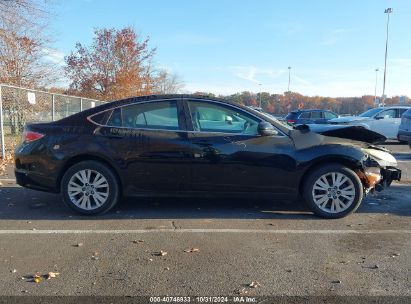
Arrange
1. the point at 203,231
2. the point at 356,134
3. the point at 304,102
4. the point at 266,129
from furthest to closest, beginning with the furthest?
the point at 304,102 < the point at 356,134 < the point at 266,129 < the point at 203,231

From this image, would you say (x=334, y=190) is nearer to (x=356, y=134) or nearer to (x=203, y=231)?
(x=356, y=134)

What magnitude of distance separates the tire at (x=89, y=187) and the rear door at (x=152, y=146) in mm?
222

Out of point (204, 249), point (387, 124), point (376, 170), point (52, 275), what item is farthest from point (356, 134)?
point (387, 124)

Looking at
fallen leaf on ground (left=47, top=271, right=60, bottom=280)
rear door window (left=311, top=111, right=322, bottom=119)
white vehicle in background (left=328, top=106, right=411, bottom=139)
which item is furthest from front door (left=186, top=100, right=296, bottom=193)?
rear door window (left=311, top=111, right=322, bottom=119)

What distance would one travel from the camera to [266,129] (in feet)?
18.4

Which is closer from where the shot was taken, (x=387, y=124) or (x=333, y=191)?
(x=333, y=191)

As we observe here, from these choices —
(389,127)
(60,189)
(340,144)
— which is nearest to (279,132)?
(340,144)

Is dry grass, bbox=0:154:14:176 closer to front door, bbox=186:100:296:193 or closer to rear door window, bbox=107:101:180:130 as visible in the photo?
rear door window, bbox=107:101:180:130

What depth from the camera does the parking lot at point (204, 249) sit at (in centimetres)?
367

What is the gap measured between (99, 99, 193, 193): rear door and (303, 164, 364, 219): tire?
1.68 meters

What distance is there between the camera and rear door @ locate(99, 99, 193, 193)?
18.6 feet

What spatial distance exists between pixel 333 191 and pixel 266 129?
4.02ft

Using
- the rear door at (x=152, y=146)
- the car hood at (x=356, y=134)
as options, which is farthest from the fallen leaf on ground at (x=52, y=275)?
the car hood at (x=356, y=134)

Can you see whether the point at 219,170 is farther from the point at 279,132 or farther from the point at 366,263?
the point at 366,263
